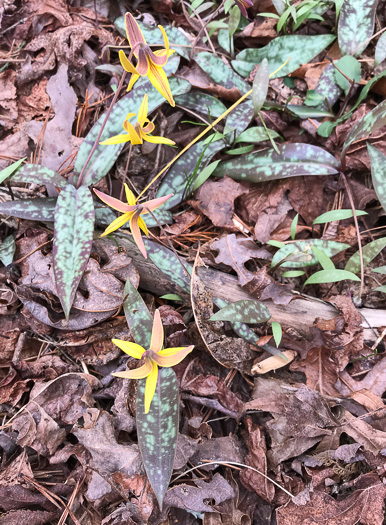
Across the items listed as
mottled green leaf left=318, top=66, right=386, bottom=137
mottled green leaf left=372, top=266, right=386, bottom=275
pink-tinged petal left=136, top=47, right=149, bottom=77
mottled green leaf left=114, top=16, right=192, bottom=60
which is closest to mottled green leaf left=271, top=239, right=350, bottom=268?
mottled green leaf left=372, top=266, right=386, bottom=275

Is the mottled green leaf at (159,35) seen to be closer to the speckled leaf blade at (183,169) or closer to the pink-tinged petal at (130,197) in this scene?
the speckled leaf blade at (183,169)

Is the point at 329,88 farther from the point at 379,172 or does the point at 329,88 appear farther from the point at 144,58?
the point at 144,58

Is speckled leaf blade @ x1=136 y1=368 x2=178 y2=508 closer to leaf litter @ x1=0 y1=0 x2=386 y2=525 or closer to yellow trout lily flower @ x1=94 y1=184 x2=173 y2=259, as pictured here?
leaf litter @ x1=0 y1=0 x2=386 y2=525

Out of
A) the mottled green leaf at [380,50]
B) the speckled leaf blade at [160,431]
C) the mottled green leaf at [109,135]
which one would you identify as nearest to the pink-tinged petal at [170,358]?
the speckled leaf blade at [160,431]

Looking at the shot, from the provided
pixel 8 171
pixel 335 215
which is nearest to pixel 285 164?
pixel 335 215

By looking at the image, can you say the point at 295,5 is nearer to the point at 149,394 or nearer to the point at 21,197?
the point at 21,197
